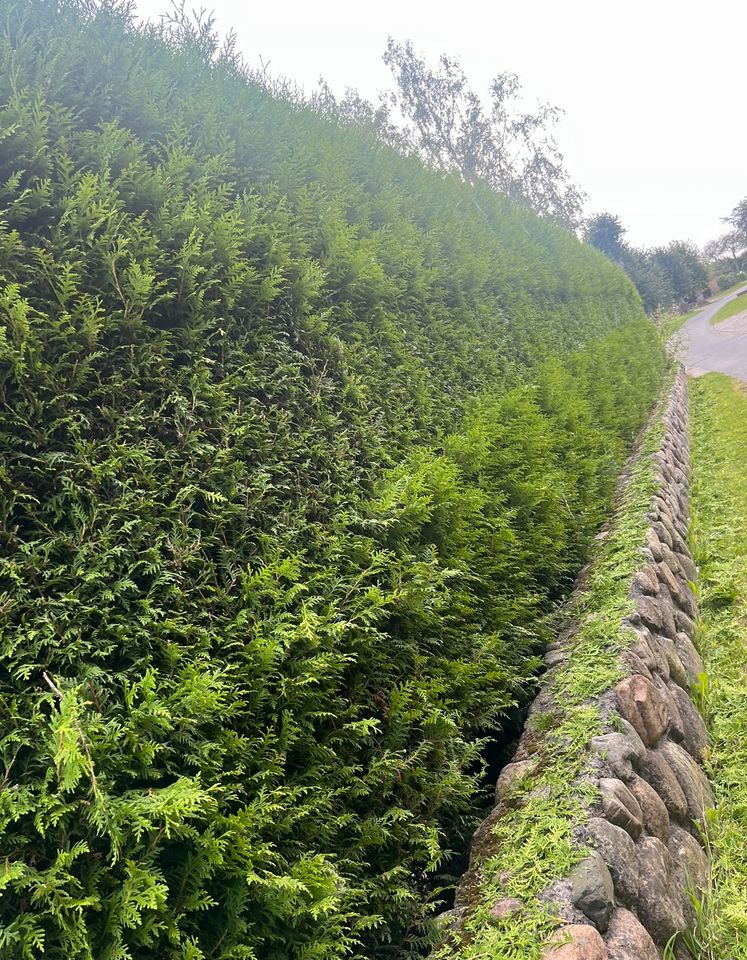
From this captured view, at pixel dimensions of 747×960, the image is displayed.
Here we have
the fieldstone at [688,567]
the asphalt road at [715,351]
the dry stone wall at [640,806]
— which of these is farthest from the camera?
the asphalt road at [715,351]

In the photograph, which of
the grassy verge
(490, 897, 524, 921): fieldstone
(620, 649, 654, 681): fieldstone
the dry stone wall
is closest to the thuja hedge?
(490, 897, 524, 921): fieldstone

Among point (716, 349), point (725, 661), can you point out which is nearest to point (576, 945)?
point (725, 661)

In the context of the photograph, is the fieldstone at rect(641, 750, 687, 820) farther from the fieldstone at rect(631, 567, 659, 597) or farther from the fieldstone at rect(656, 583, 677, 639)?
the fieldstone at rect(631, 567, 659, 597)

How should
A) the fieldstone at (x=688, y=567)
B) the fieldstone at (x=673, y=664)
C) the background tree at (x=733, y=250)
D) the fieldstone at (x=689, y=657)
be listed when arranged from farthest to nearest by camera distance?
the background tree at (x=733, y=250) → the fieldstone at (x=688, y=567) → the fieldstone at (x=689, y=657) → the fieldstone at (x=673, y=664)

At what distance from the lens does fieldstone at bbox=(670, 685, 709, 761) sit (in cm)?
380

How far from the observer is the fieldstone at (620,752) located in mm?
2883

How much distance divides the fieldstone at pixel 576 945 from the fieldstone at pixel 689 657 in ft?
9.14

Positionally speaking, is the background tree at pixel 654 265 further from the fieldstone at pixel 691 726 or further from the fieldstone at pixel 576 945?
the fieldstone at pixel 576 945

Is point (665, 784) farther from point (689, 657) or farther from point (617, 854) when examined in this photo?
point (689, 657)

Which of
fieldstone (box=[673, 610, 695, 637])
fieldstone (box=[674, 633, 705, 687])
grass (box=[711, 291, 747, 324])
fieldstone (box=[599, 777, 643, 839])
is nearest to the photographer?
fieldstone (box=[599, 777, 643, 839])


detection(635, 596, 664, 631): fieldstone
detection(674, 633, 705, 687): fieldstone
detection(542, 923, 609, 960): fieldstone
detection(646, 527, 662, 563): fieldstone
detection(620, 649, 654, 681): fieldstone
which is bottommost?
detection(542, 923, 609, 960): fieldstone

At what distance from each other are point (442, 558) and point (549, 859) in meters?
1.77

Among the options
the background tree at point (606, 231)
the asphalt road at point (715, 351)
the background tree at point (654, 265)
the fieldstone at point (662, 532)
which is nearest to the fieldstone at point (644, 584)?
the fieldstone at point (662, 532)

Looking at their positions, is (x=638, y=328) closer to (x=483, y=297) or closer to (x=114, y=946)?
(x=483, y=297)
